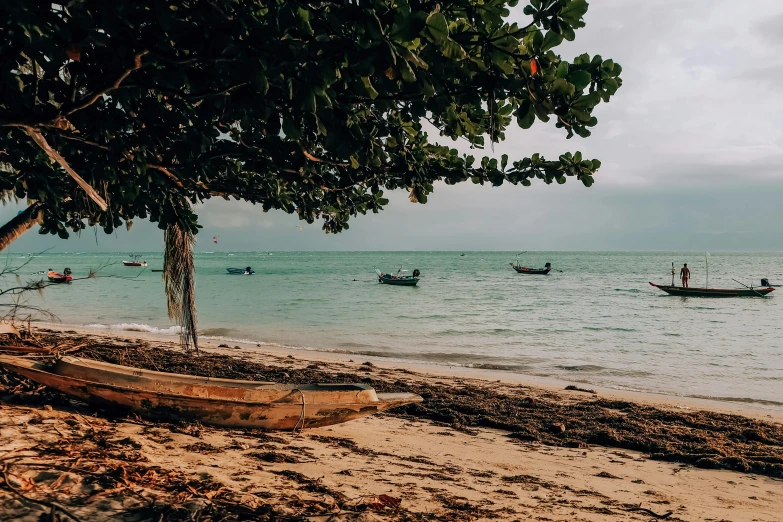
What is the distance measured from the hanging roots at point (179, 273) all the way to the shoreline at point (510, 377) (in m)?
4.18

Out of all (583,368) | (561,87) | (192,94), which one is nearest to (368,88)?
(561,87)

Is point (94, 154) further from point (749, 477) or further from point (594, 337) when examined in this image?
point (594, 337)

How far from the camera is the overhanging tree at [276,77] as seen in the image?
106 inches

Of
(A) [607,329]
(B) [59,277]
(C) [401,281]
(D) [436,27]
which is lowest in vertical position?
(A) [607,329]

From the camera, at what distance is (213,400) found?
5.79 metres

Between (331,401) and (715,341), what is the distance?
17251mm

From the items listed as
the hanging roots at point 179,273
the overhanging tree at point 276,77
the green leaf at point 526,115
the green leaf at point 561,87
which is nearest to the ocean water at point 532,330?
the hanging roots at point 179,273

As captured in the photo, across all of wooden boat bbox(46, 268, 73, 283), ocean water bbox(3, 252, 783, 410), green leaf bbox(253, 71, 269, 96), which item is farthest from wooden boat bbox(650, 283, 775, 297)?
green leaf bbox(253, 71, 269, 96)

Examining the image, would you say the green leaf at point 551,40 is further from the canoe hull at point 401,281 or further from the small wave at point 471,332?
the canoe hull at point 401,281

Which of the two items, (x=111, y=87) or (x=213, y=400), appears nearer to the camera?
(x=111, y=87)

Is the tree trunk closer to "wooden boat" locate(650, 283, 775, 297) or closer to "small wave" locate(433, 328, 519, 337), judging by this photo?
"small wave" locate(433, 328, 519, 337)

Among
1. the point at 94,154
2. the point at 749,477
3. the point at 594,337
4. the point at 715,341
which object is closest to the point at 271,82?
the point at 94,154

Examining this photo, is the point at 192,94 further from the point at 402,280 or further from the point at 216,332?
the point at 402,280

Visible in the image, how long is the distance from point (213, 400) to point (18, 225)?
320cm
